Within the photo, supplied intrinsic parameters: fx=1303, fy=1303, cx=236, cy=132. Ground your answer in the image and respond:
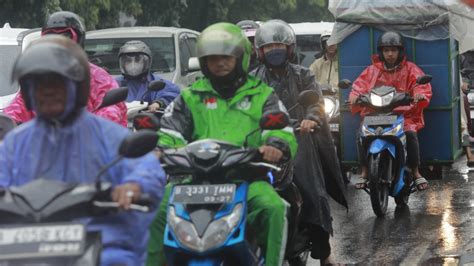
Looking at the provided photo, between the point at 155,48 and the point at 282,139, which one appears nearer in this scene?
the point at 282,139

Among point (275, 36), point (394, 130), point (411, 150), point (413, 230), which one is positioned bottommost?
point (413, 230)

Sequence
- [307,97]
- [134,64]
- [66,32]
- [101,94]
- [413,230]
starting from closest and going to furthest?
[307,97] → [101,94] → [66,32] → [413,230] → [134,64]

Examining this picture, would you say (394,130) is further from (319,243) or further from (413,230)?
(319,243)

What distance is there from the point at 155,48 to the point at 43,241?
1137 centimetres

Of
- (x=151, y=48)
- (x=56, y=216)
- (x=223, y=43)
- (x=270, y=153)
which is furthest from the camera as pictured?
(x=151, y=48)

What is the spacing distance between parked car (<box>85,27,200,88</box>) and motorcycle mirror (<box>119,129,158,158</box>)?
10.7m

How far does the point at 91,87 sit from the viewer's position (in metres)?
8.11

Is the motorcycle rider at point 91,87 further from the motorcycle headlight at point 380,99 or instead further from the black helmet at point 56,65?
the motorcycle headlight at point 380,99

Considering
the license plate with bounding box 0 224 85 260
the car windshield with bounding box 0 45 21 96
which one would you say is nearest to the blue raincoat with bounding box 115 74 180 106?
the car windshield with bounding box 0 45 21 96

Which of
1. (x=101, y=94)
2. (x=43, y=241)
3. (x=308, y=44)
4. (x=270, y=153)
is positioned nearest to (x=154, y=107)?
(x=101, y=94)

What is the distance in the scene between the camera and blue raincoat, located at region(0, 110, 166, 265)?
504cm

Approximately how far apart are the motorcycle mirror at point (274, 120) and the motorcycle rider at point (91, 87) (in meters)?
1.98

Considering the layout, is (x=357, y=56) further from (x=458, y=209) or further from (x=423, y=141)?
(x=458, y=209)

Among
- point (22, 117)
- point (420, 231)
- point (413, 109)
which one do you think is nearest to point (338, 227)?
point (420, 231)
